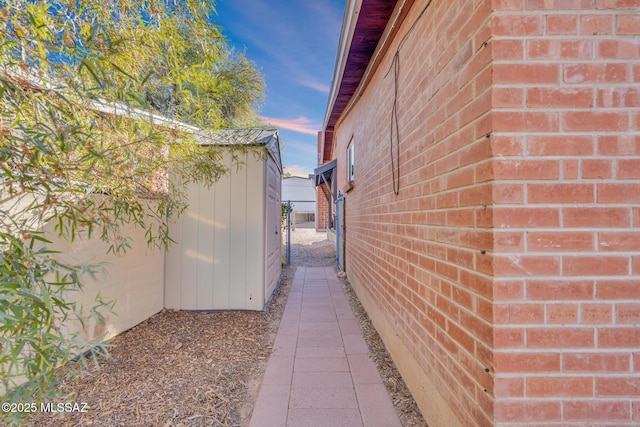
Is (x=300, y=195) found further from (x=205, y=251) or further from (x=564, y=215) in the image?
(x=564, y=215)

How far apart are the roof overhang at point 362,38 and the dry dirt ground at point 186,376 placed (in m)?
3.28

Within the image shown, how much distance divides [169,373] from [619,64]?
142 inches

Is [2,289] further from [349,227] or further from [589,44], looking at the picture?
[349,227]

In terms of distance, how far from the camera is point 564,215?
114 centimetres

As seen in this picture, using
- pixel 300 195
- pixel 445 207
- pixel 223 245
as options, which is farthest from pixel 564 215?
pixel 300 195

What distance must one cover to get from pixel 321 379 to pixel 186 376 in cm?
121

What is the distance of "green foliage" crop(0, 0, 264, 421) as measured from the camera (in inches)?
42.4

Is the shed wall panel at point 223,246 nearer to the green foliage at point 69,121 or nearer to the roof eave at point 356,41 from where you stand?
the green foliage at point 69,121

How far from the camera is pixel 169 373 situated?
249 centimetres

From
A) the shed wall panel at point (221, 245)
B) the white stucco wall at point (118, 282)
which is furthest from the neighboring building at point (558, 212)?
the shed wall panel at point (221, 245)

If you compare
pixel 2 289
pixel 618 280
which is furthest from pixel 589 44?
pixel 2 289

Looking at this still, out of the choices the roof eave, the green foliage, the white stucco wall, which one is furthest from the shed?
the roof eave

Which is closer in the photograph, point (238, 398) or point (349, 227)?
point (238, 398)

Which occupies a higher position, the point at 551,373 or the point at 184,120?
the point at 184,120
